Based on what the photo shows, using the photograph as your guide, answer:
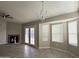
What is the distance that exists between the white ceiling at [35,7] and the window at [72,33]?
0.30 m

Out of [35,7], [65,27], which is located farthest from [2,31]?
[65,27]

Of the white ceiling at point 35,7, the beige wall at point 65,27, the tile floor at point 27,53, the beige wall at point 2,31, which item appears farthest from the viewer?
the beige wall at point 2,31

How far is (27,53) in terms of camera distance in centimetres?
282

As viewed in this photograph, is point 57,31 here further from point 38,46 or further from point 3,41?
point 3,41

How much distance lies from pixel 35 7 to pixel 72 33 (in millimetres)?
1002

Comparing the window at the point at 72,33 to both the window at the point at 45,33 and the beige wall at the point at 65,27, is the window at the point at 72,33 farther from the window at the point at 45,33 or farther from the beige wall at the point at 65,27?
the window at the point at 45,33

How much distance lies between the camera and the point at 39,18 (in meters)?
2.54

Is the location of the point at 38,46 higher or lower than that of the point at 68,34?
lower

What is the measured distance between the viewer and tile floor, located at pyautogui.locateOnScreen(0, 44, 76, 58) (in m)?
2.48

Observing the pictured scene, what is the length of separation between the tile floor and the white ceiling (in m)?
0.85

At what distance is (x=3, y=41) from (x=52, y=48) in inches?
61.7

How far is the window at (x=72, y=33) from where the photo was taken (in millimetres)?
2344

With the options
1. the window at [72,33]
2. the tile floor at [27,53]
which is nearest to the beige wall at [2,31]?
the tile floor at [27,53]

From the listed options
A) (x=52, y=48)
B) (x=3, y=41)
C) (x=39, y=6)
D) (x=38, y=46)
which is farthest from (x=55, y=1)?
(x=3, y=41)
